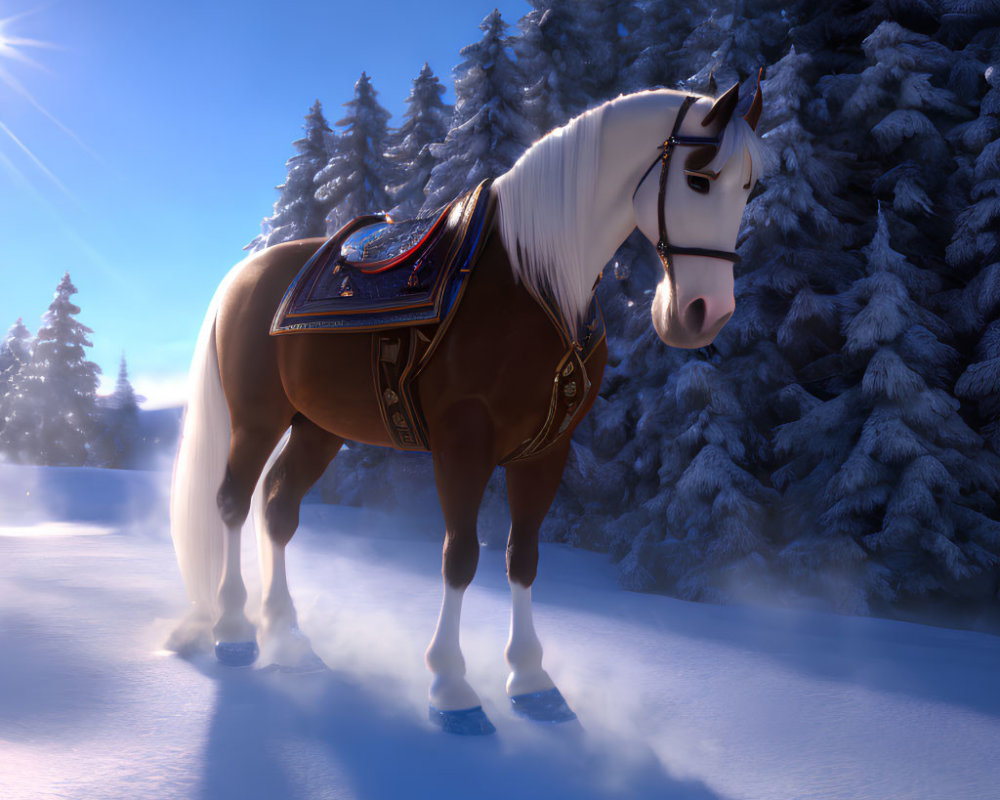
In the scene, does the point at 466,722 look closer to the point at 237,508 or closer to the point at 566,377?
the point at 566,377

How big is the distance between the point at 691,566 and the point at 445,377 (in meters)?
4.60

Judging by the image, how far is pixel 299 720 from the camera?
3.05 m

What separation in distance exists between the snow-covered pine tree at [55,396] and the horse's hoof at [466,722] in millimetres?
27796

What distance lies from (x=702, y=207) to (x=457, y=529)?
5.79 ft

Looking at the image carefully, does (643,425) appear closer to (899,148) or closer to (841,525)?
(841,525)

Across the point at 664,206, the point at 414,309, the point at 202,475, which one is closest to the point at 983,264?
the point at 664,206

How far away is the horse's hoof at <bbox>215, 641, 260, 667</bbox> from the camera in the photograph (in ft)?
A: 12.7

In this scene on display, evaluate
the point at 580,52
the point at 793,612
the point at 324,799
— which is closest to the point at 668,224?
the point at 324,799

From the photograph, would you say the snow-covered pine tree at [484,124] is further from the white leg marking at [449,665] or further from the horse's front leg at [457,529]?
the white leg marking at [449,665]

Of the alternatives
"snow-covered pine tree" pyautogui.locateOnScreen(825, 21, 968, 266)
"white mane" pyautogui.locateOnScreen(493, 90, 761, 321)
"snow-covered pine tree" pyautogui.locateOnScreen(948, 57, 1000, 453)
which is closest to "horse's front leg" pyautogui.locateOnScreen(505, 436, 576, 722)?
"white mane" pyautogui.locateOnScreen(493, 90, 761, 321)

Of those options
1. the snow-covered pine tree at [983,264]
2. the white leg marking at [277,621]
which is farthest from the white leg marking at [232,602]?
the snow-covered pine tree at [983,264]

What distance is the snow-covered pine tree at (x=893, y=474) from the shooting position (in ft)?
19.6

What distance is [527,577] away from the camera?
134 inches

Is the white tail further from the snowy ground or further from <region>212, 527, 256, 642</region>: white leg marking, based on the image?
the snowy ground
